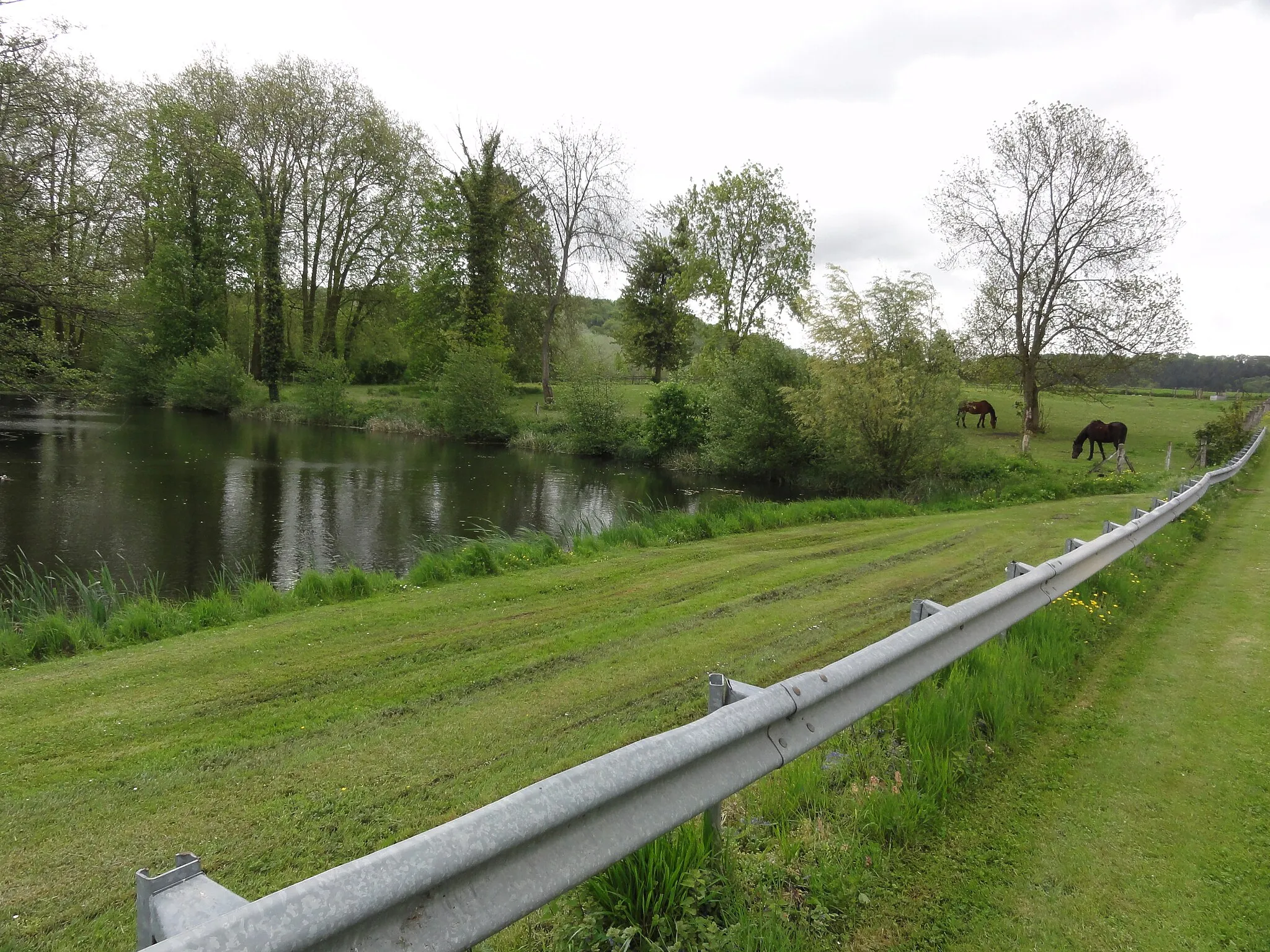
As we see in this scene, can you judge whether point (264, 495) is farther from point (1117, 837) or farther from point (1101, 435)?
point (1101, 435)

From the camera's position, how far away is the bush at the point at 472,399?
3847cm

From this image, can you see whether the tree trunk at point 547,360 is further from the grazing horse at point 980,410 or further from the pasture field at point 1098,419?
the pasture field at point 1098,419

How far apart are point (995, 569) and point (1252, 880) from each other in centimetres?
676

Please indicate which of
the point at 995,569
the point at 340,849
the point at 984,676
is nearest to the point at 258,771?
the point at 340,849

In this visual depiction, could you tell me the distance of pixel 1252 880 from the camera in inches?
107

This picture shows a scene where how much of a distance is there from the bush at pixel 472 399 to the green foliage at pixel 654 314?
2020 centimetres

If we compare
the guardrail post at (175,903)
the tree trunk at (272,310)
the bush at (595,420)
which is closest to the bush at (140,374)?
the tree trunk at (272,310)

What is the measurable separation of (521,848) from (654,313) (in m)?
59.0

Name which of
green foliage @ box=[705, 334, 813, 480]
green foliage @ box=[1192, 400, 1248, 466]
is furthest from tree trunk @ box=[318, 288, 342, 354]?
green foliage @ box=[1192, 400, 1248, 466]

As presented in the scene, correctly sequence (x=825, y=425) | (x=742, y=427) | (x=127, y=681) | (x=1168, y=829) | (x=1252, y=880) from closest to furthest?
(x=1252, y=880), (x=1168, y=829), (x=127, y=681), (x=825, y=425), (x=742, y=427)

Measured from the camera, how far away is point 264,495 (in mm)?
19844

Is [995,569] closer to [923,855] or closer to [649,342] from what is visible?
[923,855]

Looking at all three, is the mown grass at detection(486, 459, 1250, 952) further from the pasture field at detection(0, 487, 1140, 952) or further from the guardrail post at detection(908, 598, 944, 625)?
the pasture field at detection(0, 487, 1140, 952)

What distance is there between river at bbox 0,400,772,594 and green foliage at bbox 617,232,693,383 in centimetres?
2629
